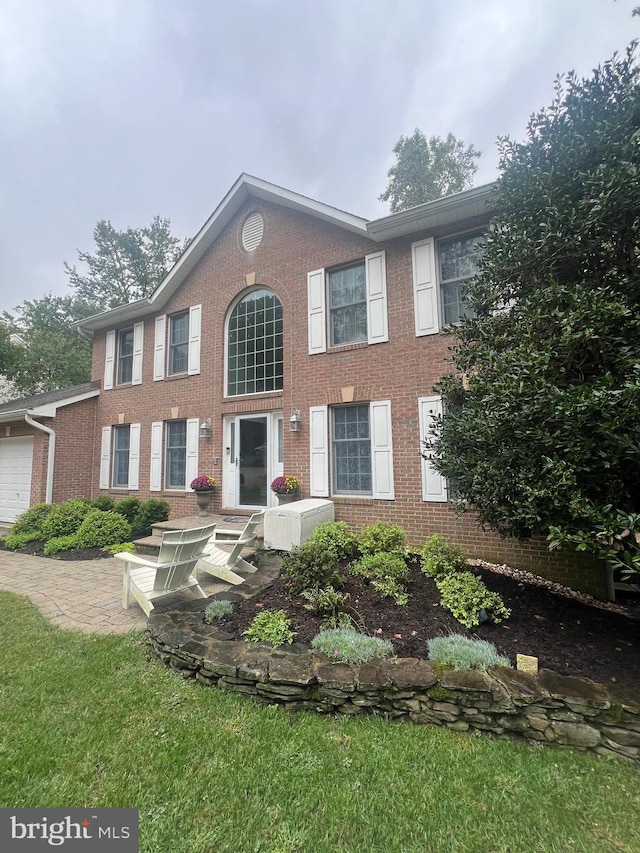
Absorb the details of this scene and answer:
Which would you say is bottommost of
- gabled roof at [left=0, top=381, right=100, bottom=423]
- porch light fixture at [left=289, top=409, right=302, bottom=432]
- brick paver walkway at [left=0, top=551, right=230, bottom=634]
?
brick paver walkway at [left=0, top=551, right=230, bottom=634]

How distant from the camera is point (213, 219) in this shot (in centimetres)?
951

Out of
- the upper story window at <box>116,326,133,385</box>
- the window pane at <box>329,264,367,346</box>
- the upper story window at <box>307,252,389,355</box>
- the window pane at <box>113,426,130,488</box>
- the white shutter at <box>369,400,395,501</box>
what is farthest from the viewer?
the upper story window at <box>116,326,133,385</box>

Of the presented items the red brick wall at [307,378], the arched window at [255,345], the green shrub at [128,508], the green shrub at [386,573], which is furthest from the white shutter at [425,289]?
the green shrub at [128,508]

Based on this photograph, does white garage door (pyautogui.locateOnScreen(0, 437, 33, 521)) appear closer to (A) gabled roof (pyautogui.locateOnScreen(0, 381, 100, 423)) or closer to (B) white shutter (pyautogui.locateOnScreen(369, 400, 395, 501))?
(A) gabled roof (pyautogui.locateOnScreen(0, 381, 100, 423))

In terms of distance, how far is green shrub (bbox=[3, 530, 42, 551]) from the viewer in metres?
8.17

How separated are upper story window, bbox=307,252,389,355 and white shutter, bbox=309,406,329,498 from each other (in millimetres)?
1411

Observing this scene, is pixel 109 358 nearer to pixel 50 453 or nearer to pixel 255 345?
pixel 50 453

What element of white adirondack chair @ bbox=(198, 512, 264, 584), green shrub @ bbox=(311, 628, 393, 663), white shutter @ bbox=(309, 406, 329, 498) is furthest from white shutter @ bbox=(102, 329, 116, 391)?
green shrub @ bbox=(311, 628, 393, 663)

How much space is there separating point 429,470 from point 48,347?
66.4 ft

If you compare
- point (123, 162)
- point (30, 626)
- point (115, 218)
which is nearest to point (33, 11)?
point (123, 162)

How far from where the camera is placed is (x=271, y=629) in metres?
3.43

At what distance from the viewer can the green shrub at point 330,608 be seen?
3629mm

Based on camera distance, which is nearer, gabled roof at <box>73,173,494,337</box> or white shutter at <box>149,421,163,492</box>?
gabled roof at <box>73,173,494,337</box>

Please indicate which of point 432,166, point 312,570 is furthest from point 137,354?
point 432,166
